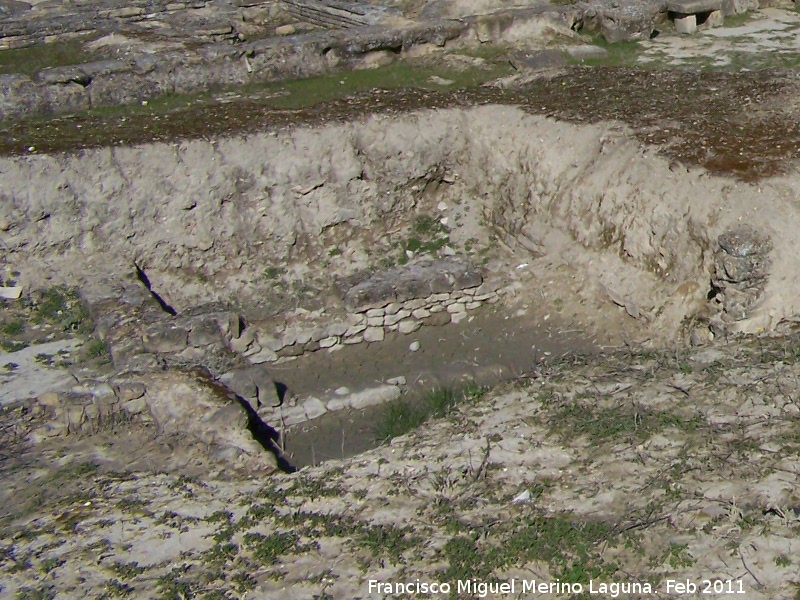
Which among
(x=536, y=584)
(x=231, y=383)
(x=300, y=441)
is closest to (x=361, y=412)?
(x=300, y=441)

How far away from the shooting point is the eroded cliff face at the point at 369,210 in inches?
369

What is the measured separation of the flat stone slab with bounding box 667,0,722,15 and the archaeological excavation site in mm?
47

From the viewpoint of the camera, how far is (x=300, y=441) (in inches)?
333

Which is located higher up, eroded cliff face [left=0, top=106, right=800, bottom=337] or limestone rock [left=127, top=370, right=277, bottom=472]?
eroded cliff face [left=0, top=106, right=800, bottom=337]

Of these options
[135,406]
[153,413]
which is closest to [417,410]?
[153,413]

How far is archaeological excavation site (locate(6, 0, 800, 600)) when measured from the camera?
5.66 meters

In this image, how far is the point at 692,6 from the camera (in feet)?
44.2

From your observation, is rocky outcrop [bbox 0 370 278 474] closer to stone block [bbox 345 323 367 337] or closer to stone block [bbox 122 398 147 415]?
stone block [bbox 122 398 147 415]

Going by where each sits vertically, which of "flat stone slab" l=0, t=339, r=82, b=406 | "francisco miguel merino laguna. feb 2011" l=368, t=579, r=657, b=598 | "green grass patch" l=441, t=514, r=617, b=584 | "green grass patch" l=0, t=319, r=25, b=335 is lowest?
"francisco miguel merino laguna. feb 2011" l=368, t=579, r=657, b=598

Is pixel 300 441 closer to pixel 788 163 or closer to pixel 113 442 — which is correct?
pixel 113 442

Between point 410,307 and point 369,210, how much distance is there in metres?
1.51

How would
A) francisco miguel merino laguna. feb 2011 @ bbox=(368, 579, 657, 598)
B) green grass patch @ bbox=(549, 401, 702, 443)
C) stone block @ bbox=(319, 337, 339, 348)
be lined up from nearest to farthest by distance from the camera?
francisco miguel merino laguna. feb 2011 @ bbox=(368, 579, 657, 598) < green grass patch @ bbox=(549, 401, 702, 443) < stone block @ bbox=(319, 337, 339, 348)

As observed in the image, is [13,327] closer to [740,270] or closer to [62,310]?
[62,310]

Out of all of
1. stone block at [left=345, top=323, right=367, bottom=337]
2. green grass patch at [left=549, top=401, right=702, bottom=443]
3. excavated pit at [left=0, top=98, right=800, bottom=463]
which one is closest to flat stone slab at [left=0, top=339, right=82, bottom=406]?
excavated pit at [left=0, top=98, right=800, bottom=463]
